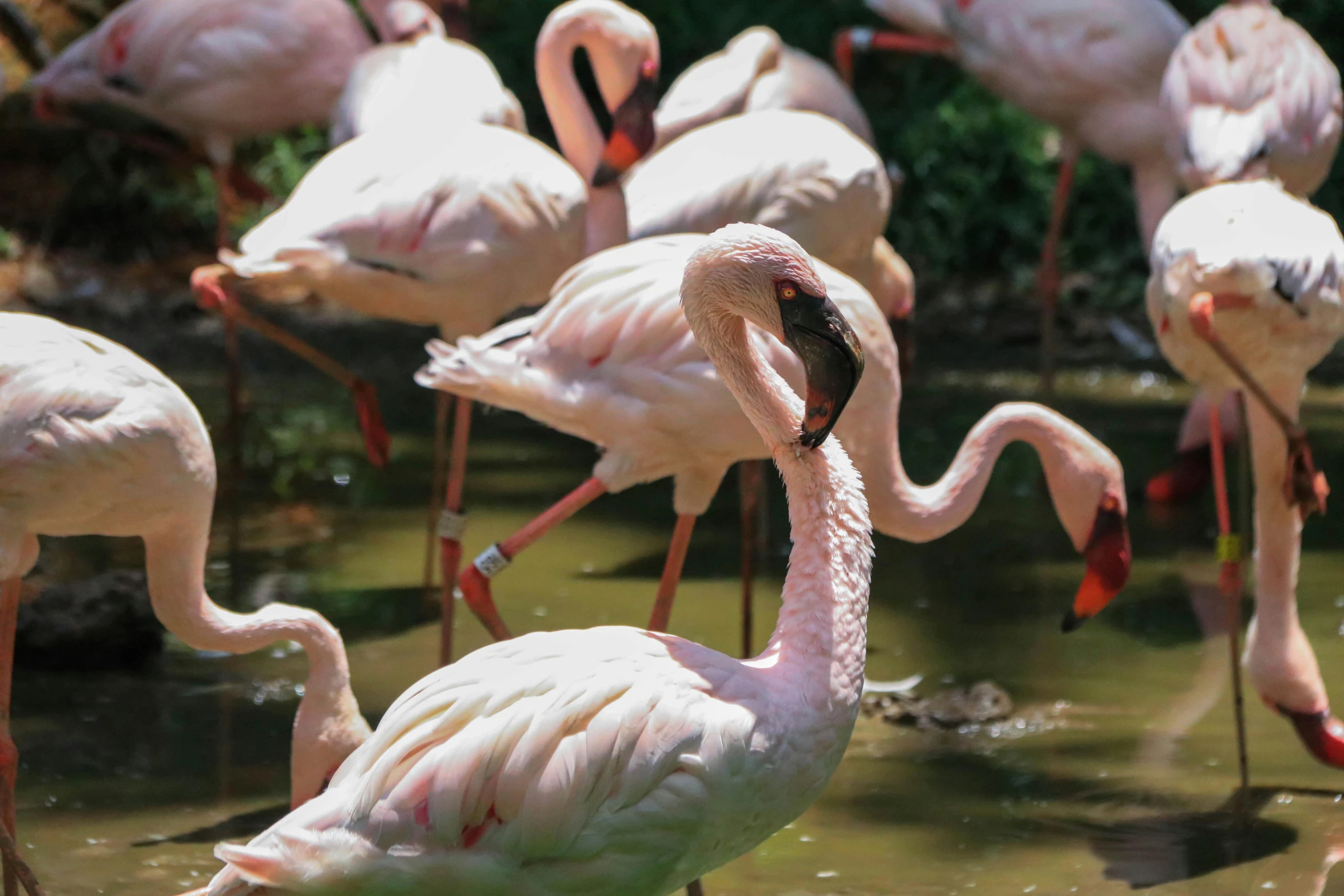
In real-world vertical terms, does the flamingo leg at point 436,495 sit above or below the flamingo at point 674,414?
below

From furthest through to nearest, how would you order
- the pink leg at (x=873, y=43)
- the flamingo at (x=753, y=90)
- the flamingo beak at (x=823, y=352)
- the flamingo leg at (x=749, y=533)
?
the pink leg at (x=873, y=43), the flamingo at (x=753, y=90), the flamingo leg at (x=749, y=533), the flamingo beak at (x=823, y=352)

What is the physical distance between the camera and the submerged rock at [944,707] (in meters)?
4.05

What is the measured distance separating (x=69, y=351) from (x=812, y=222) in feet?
7.46

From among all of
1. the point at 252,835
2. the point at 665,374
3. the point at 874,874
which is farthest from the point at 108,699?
the point at 874,874

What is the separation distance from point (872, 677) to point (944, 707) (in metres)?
0.33

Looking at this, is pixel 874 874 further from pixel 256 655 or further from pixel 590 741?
pixel 256 655

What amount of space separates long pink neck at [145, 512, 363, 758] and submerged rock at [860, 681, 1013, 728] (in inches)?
57.0

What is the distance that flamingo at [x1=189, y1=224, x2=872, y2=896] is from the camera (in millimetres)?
2322

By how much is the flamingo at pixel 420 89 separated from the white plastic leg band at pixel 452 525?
63.4 inches

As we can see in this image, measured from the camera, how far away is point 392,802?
233 cm

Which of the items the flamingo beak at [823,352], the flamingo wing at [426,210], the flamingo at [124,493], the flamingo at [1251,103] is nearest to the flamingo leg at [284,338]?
the flamingo wing at [426,210]

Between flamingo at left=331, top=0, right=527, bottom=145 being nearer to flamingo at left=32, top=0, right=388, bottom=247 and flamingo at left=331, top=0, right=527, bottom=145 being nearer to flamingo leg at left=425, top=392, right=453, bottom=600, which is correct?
flamingo at left=32, top=0, right=388, bottom=247

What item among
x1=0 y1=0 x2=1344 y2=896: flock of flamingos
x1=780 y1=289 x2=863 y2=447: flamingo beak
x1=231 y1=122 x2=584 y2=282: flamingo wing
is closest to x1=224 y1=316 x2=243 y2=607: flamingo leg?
x1=0 y1=0 x2=1344 y2=896: flock of flamingos

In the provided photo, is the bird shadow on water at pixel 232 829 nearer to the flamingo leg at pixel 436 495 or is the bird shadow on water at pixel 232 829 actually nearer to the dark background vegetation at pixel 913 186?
the flamingo leg at pixel 436 495
